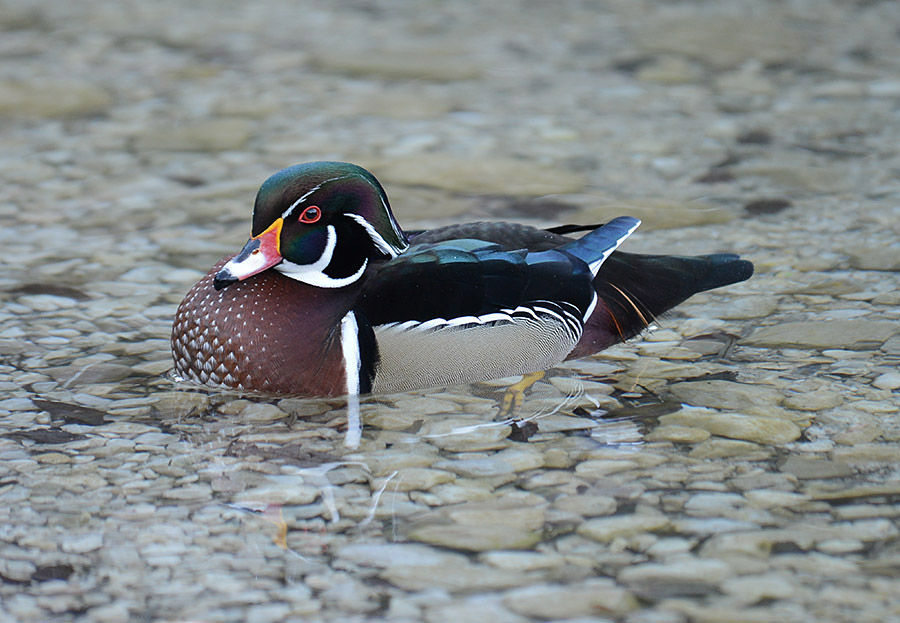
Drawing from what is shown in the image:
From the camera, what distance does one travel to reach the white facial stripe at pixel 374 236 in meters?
4.11

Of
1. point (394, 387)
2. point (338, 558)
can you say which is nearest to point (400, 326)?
point (394, 387)

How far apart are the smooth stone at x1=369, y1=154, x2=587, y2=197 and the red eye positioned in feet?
7.79

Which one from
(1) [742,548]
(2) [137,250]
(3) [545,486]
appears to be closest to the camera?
(1) [742,548]

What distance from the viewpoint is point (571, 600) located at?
10.1 feet

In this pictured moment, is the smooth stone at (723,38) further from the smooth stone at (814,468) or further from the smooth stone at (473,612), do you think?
the smooth stone at (473,612)

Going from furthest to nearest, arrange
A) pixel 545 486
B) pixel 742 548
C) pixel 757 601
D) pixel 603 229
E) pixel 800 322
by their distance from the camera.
Result: pixel 800 322 → pixel 603 229 → pixel 545 486 → pixel 742 548 → pixel 757 601

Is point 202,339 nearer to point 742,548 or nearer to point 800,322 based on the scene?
point 742,548

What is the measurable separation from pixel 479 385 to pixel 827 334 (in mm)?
1312

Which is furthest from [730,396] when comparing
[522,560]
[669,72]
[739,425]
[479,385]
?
[669,72]

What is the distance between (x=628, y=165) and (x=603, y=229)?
92.2 inches

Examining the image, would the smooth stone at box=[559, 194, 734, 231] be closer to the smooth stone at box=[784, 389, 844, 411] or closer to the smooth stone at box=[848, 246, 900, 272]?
the smooth stone at box=[848, 246, 900, 272]

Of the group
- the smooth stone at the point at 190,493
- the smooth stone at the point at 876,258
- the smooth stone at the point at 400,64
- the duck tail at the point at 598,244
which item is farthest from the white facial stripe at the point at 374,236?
the smooth stone at the point at 400,64

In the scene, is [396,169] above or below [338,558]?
above

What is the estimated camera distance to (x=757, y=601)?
10.0 feet
